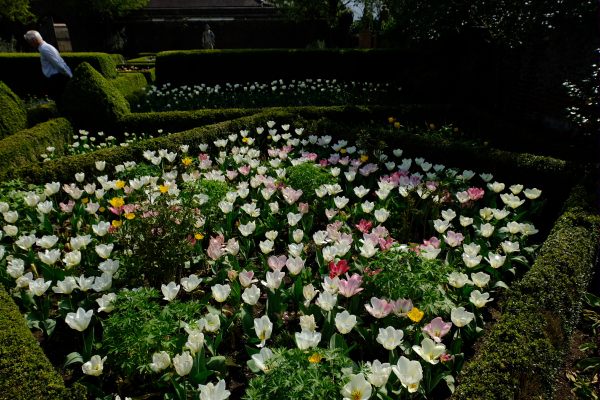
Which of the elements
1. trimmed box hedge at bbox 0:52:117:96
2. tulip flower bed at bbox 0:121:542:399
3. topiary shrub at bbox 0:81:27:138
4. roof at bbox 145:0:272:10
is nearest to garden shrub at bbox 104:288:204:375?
tulip flower bed at bbox 0:121:542:399

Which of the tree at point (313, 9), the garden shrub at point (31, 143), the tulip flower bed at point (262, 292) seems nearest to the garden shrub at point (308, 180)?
the tulip flower bed at point (262, 292)

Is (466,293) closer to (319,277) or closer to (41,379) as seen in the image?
(319,277)

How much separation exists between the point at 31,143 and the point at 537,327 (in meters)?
6.55

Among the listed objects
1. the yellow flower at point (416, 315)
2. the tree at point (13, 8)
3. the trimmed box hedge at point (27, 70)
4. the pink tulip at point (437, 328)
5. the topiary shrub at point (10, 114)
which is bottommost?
the trimmed box hedge at point (27, 70)

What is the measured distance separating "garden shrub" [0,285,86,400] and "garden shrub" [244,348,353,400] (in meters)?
0.83

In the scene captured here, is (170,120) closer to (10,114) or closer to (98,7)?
(10,114)

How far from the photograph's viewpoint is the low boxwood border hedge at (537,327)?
2023 millimetres

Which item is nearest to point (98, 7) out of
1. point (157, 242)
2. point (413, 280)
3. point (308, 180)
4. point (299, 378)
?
point (308, 180)

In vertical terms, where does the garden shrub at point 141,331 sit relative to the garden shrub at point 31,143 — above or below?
above

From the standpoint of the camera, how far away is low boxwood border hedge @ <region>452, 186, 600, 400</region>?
202cm

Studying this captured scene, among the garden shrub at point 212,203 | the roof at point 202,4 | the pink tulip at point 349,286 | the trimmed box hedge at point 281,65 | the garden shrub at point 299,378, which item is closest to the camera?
the garden shrub at point 299,378

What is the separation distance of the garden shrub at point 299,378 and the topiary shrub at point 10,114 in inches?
264

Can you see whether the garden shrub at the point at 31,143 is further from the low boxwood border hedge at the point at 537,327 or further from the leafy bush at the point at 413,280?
the low boxwood border hedge at the point at 537,327

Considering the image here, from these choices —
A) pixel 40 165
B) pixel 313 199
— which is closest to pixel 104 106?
pixel 40 165
